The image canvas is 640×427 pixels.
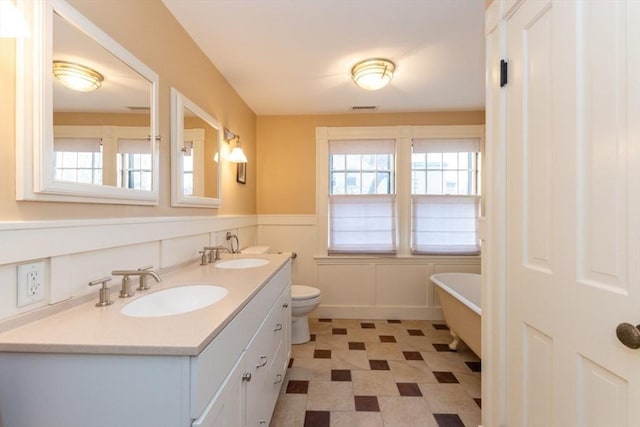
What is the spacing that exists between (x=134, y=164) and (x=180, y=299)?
65 centimetres

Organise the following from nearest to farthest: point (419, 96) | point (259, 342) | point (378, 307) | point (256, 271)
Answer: point (259, 342) → point (256, 271) → point (419, 96) → point (378, 307)

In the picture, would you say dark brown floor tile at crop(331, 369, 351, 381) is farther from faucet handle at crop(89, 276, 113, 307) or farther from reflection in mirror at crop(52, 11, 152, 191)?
reflection in mirror at crop(52, 11, 152, 191)

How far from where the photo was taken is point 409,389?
1999 millimetres

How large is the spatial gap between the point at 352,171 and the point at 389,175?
0.41 metres

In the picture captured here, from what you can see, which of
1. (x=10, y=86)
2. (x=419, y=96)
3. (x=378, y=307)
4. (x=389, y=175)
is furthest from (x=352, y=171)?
(x=10, y=86)

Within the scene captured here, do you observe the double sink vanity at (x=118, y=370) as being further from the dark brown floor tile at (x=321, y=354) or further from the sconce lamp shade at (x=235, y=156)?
the sconce lamp shade at (x=235, y=156)

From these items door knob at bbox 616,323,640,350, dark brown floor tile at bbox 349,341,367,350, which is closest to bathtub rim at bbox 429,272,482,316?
dark brown floor tile at bbox 349,341,367,350

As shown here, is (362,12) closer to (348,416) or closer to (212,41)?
(212,41)

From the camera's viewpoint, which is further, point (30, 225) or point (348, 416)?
point (348, 416)

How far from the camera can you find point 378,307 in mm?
3307

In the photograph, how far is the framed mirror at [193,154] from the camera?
1.69 meters

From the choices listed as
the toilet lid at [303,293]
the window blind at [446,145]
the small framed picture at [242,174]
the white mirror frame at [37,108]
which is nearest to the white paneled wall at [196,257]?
the white mirror frame at [37,108]

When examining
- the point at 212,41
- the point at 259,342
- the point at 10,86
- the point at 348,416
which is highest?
the point at 212,41

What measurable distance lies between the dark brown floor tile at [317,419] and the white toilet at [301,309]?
869 millimetres
